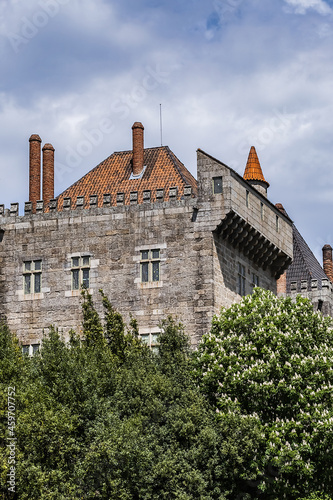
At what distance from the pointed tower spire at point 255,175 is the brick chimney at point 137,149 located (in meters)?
15.0

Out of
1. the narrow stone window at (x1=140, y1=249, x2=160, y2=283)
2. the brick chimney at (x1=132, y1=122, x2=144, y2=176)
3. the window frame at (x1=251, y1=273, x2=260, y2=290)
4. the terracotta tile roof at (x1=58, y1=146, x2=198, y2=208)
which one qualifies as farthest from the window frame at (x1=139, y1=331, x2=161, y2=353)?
the brick chimney at (x1=132, y1=122, x2=144, y2=176)

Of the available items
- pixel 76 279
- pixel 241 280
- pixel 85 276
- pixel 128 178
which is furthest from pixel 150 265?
pixel 128 178

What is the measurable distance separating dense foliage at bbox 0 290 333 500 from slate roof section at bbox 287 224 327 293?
30715 mm

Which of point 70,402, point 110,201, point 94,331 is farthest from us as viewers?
point 110,201

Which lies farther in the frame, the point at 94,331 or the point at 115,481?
the point at 94,331

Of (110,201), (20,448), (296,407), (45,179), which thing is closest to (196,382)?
(296,407)

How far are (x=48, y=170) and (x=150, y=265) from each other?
9735 millimetres

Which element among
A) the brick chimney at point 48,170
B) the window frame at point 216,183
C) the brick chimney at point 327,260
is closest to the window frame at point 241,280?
the window frame at point 216,183

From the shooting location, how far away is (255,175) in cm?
8369

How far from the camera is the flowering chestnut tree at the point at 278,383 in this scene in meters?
52.7

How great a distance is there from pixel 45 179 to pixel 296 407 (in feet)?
74.6

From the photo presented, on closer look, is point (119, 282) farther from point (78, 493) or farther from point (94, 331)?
point (78, 493)

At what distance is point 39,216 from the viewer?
6644 centimetres

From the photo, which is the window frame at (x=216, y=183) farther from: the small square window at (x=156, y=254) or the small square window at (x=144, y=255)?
the small square window at (x=144, y=255)
